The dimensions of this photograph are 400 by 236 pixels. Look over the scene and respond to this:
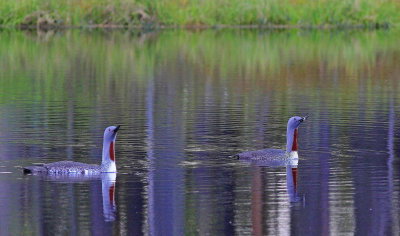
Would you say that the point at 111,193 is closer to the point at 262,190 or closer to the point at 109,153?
the point at 109,153

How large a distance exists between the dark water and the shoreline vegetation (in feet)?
53.6

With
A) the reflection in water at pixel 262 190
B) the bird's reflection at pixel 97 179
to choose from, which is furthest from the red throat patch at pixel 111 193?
the reflection in water at pixel 262 190

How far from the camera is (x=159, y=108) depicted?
26.2 m

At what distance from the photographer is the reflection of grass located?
114ft

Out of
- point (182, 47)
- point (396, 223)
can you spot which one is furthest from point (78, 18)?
point (396, 223)

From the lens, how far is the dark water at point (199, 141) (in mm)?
13977

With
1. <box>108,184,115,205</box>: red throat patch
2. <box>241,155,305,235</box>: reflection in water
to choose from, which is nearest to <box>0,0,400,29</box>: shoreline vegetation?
<box>241,155,305,235</box>: reflection in water

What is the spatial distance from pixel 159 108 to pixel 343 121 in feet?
15.0

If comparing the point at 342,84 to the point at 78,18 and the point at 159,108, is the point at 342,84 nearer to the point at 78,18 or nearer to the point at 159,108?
the point at 159,108

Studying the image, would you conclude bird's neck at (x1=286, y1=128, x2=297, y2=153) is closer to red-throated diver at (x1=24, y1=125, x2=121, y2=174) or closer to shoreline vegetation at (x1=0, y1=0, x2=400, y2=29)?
red-throated diver at (x1=24, y1=125, x2=121, y2=174)

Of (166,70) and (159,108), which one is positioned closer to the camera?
(159,108)

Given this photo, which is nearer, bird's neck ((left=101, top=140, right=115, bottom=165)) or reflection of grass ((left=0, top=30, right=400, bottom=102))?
bird's neck ((left=101, top=140, right=115, bottom=165))

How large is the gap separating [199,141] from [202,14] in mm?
41818

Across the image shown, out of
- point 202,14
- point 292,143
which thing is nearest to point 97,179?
point 292,143
